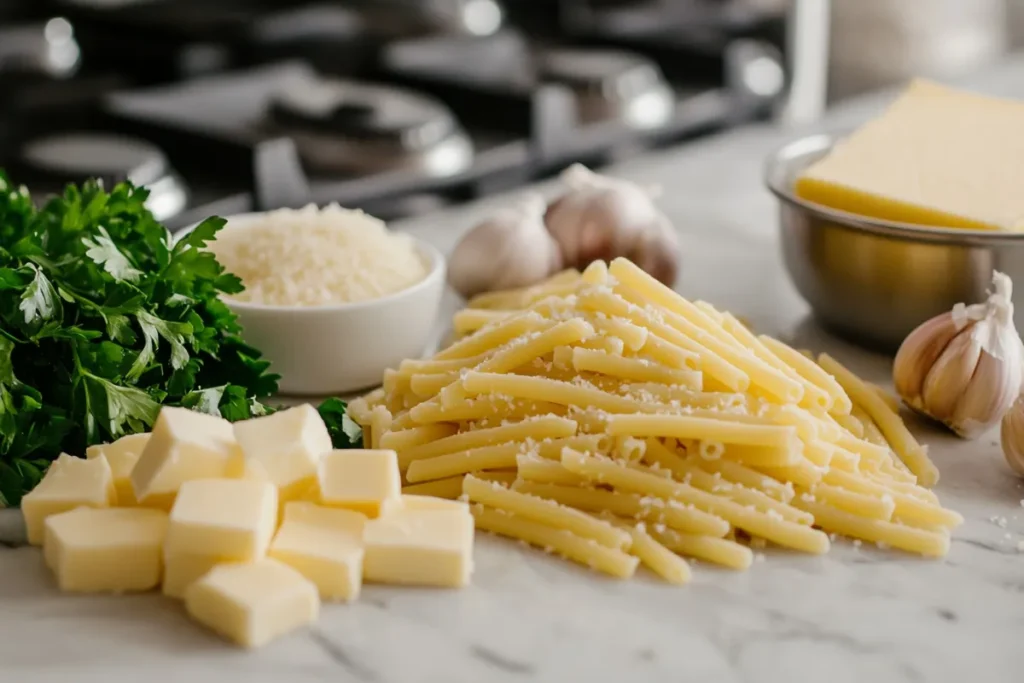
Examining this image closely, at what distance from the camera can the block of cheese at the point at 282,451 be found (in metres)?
0.91

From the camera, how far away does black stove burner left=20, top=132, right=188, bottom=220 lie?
1687 mm

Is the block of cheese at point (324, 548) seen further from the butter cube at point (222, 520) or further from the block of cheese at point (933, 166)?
the block of cheese at point (933, 166)

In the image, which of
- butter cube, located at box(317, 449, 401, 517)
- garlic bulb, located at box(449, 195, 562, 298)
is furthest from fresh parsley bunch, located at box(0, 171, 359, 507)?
garlic bulb, located at box(449, 195, 562, 298)

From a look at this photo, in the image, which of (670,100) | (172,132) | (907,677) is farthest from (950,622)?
(670,100)

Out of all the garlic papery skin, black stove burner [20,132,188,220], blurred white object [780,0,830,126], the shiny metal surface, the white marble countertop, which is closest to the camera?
the white marble countertop

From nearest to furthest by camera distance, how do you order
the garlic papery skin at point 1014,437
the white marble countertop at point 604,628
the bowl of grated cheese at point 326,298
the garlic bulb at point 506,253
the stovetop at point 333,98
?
1. the white marble countertop at point 604,628
2. the garlic papery skin at point 1014,437
3. the bowl of grated cheese at point 326,298
4. the garlic bulb at point 506,253
5. the stovetop at point 333,98

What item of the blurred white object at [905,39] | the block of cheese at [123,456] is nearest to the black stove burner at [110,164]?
the block of cheese at [123,456]

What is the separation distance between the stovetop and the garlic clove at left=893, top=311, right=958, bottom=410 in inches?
36.6

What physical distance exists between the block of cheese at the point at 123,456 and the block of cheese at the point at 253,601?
118 millimetres

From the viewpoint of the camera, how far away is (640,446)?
963 mm

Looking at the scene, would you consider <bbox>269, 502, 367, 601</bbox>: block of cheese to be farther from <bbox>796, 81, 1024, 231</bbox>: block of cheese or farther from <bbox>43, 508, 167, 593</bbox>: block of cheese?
<bbox>796, 81, 1024, 231</bbox>: block of cheese

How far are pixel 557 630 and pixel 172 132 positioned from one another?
4.14ft

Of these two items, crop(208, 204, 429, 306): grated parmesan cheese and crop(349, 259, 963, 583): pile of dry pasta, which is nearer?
crop(349, 259, 963, 583): pile of dry pasta

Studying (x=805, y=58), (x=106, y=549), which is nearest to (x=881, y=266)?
(x=106, y=549)
